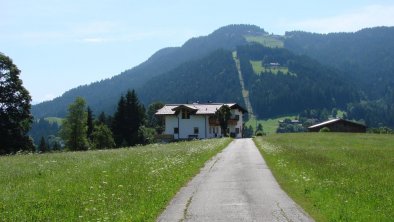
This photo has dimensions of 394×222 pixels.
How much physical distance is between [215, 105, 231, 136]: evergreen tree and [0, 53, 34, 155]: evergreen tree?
48.0 m

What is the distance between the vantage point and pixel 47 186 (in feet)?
65.6

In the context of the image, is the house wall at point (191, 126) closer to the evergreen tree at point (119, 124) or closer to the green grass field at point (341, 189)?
the evergreen tree at point (119, 124)

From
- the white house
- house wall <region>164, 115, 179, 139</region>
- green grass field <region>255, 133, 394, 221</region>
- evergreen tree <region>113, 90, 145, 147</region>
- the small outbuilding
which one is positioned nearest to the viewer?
green grass field <region>255, 133, 394, 221</region>

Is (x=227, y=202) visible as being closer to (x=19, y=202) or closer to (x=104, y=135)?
(x=19, y=202)

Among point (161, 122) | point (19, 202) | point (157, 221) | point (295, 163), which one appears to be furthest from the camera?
point (161, 122)

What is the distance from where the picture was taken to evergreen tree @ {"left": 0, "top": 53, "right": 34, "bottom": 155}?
68.2m

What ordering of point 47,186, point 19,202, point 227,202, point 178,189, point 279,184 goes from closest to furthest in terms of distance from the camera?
point 19,202
point 227,202
point 47,186
point 178,189
point 279,184

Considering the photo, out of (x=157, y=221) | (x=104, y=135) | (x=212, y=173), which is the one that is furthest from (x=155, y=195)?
(x=104, y=135)

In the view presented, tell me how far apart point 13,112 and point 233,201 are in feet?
190

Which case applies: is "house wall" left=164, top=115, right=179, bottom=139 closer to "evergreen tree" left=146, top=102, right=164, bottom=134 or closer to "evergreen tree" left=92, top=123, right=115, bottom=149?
"evergreen tree" left=92, top=123, right=115, bottom=149

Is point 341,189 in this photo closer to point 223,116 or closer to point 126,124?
point 223,116

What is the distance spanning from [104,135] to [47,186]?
8759 cm

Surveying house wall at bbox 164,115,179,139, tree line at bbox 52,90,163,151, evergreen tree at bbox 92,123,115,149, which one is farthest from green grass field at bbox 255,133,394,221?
house wall at bbox 164,115,179,139

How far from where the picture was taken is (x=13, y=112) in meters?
69.9
